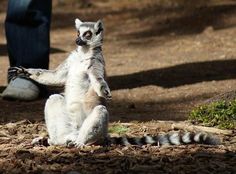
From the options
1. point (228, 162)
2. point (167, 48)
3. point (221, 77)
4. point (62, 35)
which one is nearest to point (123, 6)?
point (62, 35)

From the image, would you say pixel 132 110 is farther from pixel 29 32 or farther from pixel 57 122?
pixel 57 122

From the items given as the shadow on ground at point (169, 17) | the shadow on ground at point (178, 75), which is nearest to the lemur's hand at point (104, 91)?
the shadow on ground at point (178, 75)

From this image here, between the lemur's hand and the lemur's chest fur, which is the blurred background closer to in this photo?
the lemur's chest fur

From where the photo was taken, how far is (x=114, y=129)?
653 centimetres

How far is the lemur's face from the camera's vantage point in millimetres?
5559

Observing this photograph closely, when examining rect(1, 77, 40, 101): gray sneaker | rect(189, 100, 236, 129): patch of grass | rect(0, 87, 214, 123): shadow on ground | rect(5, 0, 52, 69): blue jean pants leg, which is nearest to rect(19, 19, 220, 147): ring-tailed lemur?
rect(189, 100, 236, 129): patch of grass

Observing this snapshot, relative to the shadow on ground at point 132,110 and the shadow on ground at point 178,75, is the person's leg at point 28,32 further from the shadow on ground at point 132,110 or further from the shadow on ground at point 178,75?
the shadow on ground at point 178,75

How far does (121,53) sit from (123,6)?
6298 millimetres

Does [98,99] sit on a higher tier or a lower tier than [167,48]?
lower

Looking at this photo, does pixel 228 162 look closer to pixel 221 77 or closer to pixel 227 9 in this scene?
pixel 221 77

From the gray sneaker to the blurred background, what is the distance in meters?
0.08

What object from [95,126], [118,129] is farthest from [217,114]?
[95,126]

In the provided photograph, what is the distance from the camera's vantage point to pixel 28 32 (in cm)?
925

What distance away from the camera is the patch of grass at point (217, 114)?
688cm
